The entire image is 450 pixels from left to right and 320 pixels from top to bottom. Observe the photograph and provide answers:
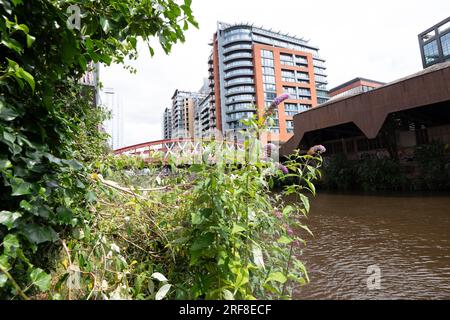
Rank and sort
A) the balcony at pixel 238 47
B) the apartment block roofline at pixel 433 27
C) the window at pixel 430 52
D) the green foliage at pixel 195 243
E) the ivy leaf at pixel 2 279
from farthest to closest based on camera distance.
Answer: the balcony at pixel 238 47 → the window at pixel 430 52 → the apartment block roofline at pixel 433 27 → the green foliage at pixel 195 243 → the ivy leaf at pixel 2 279

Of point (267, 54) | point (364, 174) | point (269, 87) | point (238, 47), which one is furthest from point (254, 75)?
point (364, 174)

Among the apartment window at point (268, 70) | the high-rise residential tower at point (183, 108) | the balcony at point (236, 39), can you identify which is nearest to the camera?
the apartment window at point (268, 70)

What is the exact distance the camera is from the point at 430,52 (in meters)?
47.5

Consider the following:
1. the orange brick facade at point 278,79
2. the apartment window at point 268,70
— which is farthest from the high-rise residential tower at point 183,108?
the orange brick facade at point 278,79

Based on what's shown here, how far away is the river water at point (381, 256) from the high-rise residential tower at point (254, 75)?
4110 centimetres

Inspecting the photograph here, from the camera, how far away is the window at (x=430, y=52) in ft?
152

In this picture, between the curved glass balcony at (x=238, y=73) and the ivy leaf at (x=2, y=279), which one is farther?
the curved glass balcony at (x=238, y=73)

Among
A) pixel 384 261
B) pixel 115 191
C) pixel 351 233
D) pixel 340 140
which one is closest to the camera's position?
pixel 115 191

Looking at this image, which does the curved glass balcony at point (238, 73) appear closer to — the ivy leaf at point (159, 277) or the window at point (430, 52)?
the window at point (430, 52)

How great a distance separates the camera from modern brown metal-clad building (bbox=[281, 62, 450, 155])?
1256cm

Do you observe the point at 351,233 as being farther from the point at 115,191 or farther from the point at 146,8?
→ the point at 146,8

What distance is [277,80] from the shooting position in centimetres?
5181

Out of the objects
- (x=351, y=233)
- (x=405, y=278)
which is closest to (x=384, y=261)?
(x=405, y=278)
